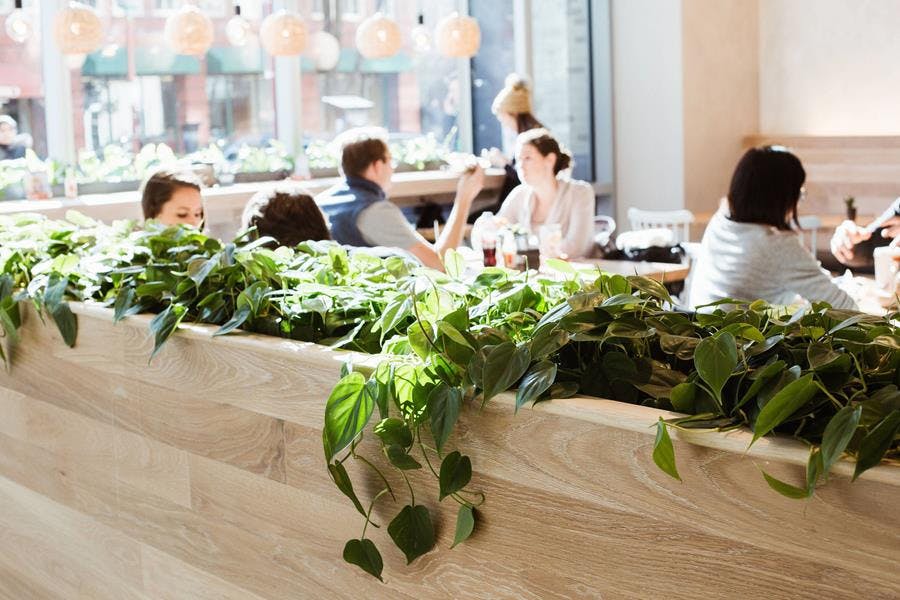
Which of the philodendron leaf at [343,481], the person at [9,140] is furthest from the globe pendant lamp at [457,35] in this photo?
the philodendron leaf at [343,481]

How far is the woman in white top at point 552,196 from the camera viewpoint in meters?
5.66

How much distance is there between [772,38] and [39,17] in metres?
5.14

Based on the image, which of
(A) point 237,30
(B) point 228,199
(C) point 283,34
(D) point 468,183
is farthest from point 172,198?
(A) point 237,30

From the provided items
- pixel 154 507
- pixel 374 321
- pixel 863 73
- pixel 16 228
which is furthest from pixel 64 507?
pixel 863 73

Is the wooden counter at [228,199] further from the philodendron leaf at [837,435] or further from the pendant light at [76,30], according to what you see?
the philodendron leaf at [837,435]

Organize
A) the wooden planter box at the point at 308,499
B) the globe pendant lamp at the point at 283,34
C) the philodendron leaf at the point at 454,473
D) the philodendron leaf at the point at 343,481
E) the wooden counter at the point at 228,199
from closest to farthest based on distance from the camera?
the wooden planter box at the point at 308,499, the philodendron leaf at the point at 454,473, the philodendron leaf at the point at 343,481, the wooden counter at the point at 228,199, the globe pendant lamp at the point at 283,34

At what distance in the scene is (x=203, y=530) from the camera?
7.05 ft

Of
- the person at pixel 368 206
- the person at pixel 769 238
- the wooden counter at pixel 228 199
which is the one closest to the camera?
the person at pixel 769 238

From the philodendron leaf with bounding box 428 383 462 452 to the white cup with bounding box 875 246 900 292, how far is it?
7.77ft

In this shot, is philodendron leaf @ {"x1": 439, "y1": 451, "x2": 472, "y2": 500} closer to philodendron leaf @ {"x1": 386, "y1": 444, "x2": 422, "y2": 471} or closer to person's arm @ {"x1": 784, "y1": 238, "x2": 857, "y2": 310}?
philodendron leaf @ {"x1": 386, "y1": 444, "x2": 422, "y2": 471}

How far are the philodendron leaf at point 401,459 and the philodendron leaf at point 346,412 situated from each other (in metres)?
0.07

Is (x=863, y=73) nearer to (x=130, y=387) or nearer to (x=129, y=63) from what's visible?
(x=129, y=63)

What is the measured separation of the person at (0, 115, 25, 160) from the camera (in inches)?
245

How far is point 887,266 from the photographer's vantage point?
11.9ft
